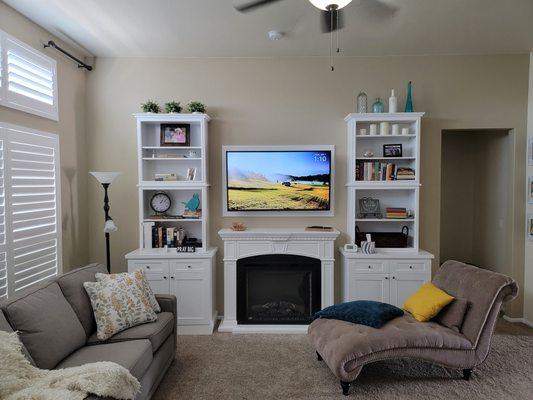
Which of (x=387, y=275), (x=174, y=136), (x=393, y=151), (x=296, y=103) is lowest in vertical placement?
(x=387, y=275)

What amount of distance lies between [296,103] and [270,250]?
1.74m

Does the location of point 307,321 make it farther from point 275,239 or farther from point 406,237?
point 406,237

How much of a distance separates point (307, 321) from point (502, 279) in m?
1.91

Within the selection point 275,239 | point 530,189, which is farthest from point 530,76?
point 275,239

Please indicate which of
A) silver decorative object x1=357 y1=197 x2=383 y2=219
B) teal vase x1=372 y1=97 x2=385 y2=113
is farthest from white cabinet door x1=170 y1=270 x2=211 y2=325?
teal vase x1=372 y1=97 x2=385 y2=113

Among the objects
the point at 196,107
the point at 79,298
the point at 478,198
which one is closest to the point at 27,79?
the point at 196,107

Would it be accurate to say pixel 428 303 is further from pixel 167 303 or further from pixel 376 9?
pixel 376 9

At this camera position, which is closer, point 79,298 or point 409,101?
point 79,298

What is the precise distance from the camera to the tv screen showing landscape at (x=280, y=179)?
3.89 metres

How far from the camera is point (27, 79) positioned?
119 inches

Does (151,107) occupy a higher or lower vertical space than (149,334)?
higher

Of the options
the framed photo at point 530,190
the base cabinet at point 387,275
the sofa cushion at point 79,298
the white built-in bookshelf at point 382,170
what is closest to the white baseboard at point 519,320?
the base cabinet at point 387,275

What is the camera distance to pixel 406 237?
3.86 meters

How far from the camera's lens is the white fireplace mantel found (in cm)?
371
